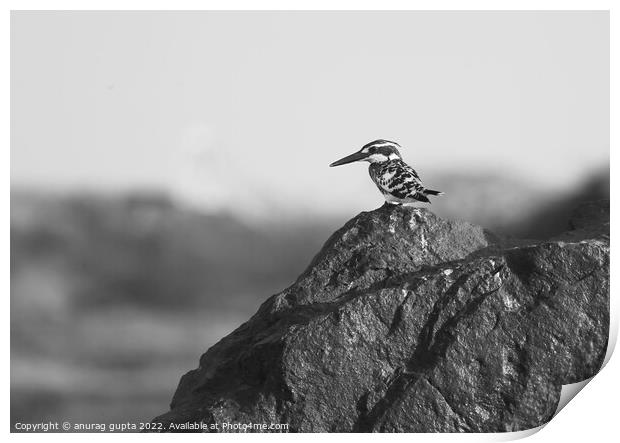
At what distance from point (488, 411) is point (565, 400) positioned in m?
0.60

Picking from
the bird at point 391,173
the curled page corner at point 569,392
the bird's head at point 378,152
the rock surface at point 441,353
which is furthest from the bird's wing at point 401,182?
the curled page corner at point 569,392

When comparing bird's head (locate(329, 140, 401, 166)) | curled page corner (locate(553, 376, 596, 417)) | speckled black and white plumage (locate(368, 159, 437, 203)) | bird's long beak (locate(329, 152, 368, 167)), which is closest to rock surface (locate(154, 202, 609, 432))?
curled page corner (locate(553, 376, 596, 417))

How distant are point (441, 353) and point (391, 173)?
5.88 ft

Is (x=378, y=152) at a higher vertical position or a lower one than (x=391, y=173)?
higher

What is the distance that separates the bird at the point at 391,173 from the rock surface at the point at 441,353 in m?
0.86

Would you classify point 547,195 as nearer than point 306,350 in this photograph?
No

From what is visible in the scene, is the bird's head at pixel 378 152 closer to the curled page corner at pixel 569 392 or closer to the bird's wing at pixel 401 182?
the bird's wing at pixel 401 182

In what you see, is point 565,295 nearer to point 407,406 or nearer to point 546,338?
point 546,338

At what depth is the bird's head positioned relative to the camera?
327 inches

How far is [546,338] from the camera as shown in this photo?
6.87 meters

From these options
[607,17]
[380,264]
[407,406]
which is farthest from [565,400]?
[607,17]

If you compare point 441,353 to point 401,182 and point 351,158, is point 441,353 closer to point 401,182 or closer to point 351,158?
point 401,182

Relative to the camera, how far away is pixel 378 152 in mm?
8328

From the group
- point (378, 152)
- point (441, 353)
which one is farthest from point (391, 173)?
point (441, 353)
